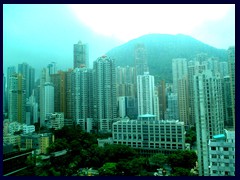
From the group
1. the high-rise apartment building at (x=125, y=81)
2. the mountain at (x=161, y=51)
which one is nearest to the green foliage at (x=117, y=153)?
the high-rise apartment building at (x=125, y=81)

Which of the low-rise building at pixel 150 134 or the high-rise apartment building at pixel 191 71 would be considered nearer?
the low-rise building at pixel 150 134

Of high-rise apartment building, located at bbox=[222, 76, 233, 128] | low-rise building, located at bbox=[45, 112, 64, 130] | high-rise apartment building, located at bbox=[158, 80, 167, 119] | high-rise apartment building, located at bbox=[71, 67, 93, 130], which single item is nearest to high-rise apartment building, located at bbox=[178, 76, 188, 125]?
high-rise apartment building, located at bbox=[158, 80, 167, 119]

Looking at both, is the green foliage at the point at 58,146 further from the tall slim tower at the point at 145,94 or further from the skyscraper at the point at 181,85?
the skyscraper at the point at 181,85

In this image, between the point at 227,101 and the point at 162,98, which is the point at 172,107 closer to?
the point at 162,98

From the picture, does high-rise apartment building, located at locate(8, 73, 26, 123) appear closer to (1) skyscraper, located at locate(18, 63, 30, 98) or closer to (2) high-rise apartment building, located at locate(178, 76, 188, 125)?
(1) skyscraper, located at locate(18, 63, 30, 98)

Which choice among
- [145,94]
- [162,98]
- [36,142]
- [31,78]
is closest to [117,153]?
[36,142]

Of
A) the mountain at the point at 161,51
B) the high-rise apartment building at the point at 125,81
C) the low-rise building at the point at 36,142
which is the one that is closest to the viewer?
the low-rise building at the point at 36,142
